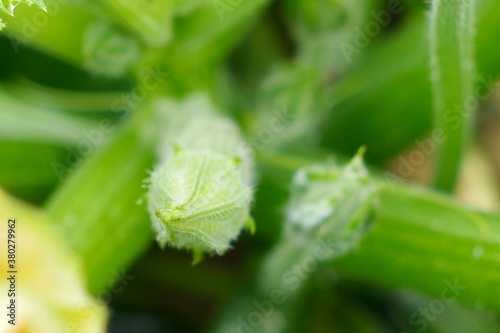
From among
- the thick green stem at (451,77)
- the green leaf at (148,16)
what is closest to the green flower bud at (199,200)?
the green leaf at (148,16)

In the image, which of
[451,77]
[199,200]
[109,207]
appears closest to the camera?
[199,200]

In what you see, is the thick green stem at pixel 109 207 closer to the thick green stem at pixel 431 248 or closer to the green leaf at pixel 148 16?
the green leaf at pixel 148 16

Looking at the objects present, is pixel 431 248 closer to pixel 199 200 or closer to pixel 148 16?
pixel 199 200

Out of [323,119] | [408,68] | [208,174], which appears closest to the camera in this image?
[208,174]

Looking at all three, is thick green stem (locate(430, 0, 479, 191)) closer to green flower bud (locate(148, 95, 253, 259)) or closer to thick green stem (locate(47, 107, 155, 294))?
green flower bud (locate(148, 95, 253, 259))

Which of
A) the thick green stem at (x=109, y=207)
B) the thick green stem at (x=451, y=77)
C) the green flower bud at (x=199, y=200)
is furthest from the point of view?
the thick green stem at (x=109, y=207)

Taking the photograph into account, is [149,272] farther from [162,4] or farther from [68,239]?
[162,4]

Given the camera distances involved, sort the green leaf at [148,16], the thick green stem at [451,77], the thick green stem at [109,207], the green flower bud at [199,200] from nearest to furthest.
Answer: the green flower bud at [199,200] < the thick green stem at [451,77] < the green leaf at [148,16] < the thick green stem at [109,207]

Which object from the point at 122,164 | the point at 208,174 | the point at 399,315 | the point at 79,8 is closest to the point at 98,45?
the point at 79,8

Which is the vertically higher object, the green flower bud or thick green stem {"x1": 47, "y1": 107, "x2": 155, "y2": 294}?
the green flower bud

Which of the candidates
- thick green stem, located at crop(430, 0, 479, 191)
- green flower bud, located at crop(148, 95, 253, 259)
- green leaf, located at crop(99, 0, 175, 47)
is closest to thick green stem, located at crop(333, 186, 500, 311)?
thick green stem, located at crop(430, 0, 479, 191)

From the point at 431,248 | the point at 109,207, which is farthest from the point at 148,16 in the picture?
the point at 431,248
